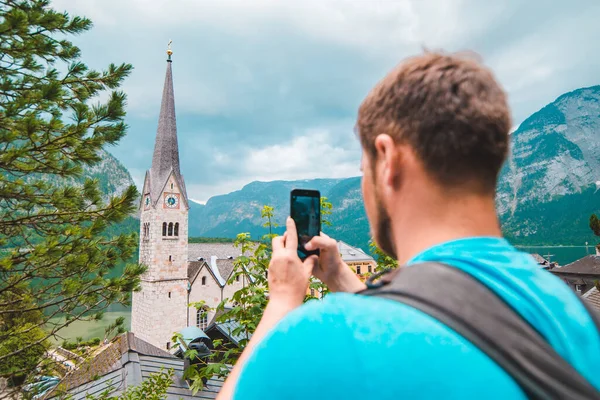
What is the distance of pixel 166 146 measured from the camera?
35.3 m

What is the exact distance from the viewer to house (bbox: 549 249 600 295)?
35.4m

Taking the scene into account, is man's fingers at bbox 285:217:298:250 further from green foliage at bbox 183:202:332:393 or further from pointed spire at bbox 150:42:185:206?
pointed spire at bbox 150:42:185:206

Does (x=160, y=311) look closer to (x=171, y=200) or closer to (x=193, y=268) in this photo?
(x=193, y=268)

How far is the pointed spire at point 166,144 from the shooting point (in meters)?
34.5

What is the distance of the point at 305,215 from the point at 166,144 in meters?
36.8

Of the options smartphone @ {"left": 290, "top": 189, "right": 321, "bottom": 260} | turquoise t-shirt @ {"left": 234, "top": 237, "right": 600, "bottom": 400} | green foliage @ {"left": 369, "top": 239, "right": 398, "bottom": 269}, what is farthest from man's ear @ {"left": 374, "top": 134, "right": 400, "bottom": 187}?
green foliage @ {"left": 369, "top": 239, "right": 398, "bottom": 269}

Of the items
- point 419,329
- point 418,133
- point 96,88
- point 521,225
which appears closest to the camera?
point 419,329

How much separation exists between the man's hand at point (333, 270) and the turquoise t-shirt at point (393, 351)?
697 mm

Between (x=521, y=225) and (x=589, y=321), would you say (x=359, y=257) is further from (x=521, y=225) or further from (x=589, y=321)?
(x=521, y=225)

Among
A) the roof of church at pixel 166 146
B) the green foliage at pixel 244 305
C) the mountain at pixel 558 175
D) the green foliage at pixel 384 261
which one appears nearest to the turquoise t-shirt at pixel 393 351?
the green foliage at pixel 244 305

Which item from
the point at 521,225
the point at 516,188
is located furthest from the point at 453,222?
the point at 516,188

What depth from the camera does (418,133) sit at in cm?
84

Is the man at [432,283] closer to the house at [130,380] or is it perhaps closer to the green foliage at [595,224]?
the house at [130,380]

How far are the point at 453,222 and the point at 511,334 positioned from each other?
0.27 metres
